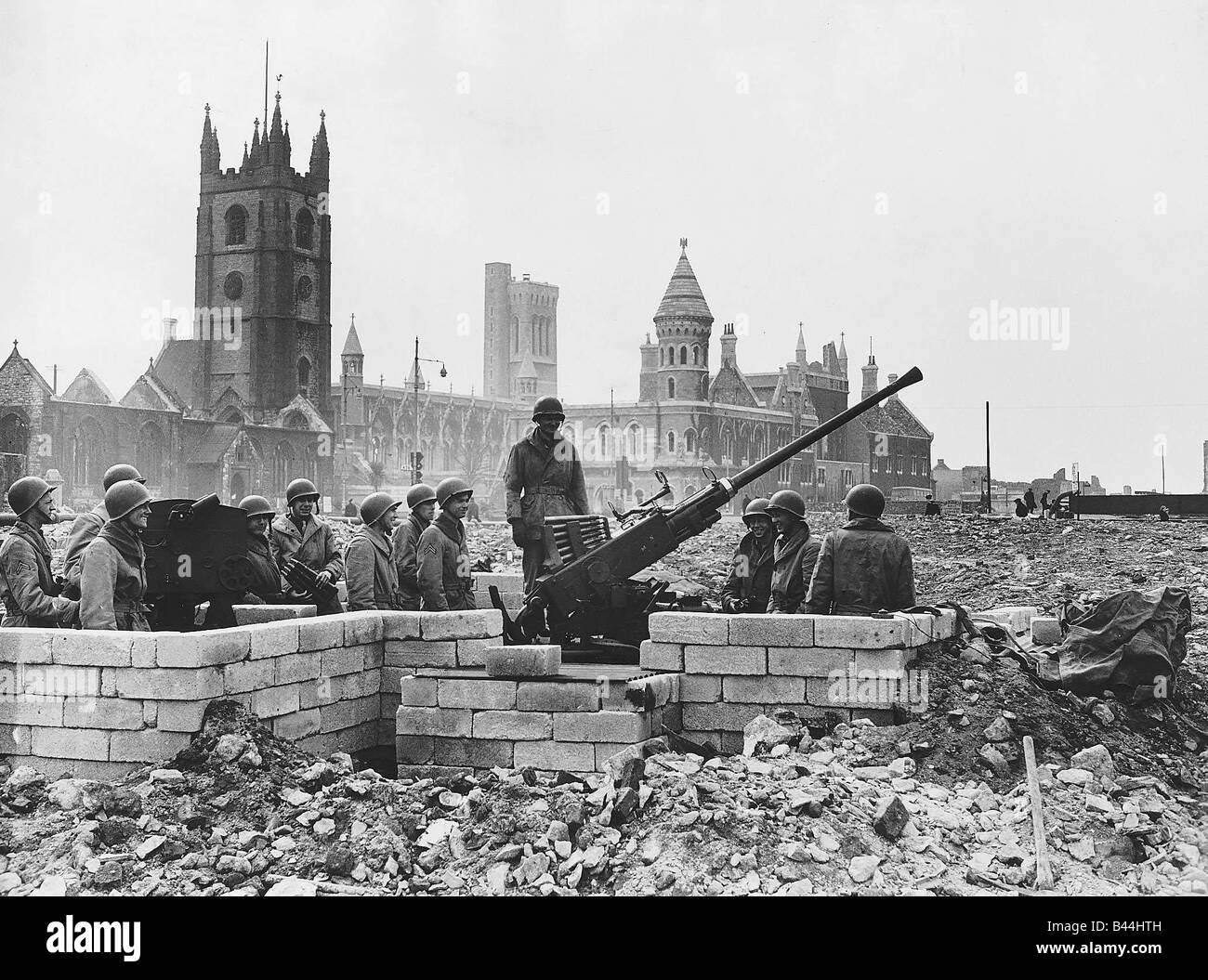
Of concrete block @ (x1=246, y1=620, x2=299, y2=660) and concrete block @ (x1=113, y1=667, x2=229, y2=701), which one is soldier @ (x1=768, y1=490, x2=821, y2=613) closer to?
concrete block @ (x1=246, y1=620, x2=299, y2=660)

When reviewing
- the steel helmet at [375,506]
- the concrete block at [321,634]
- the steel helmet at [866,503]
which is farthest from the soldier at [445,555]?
the steel helmet at [866,503]

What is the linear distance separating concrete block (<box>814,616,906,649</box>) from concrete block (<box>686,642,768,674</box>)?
46 centimetres

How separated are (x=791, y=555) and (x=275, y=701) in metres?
4.29

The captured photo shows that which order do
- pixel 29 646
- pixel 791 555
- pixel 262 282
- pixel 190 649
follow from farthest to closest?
pixel 262 282 < pixel 791 555 < pixel 29 646 < pixel 190 649

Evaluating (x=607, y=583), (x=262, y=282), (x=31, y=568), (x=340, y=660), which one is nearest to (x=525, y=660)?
(x=340, y=660)

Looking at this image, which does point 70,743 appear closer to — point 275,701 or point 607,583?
point 275,701

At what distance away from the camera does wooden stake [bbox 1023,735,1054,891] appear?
289 inches

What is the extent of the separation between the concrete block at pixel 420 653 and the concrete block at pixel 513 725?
0.68 m

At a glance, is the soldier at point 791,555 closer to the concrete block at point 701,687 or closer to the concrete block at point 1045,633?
the concrete block at point 701,687

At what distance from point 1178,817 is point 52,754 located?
708cm

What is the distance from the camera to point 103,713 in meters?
8.48
